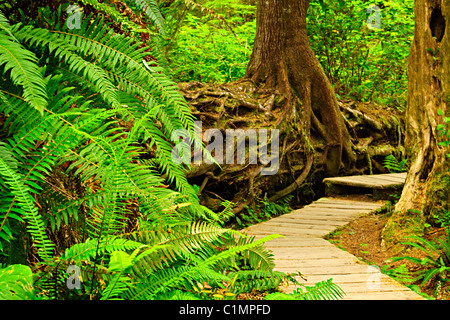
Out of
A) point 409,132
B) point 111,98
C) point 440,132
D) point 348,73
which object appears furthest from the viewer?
point 348,73

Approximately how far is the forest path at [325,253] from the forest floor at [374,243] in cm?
15

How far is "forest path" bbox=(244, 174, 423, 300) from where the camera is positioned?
111 inches

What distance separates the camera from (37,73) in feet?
4.41

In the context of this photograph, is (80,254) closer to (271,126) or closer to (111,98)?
(111,98)

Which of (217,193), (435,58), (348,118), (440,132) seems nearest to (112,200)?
(440,132)

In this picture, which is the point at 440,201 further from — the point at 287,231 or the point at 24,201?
the point at 24,201

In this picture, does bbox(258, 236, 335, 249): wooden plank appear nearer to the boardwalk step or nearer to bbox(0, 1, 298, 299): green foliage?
bbox(0, 1, 298, 299): green foliage

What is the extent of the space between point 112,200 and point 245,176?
507 cm

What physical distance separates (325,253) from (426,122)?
5.78ft

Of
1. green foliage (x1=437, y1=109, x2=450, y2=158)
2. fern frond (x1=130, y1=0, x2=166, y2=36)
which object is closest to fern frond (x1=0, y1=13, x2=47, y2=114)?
fern frond (x1=130, y1=0, x2=166, y2=36)

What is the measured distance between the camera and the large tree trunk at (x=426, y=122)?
3914 mm

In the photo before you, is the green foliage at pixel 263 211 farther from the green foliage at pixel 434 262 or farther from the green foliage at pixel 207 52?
the green foliage at pixel 207 52

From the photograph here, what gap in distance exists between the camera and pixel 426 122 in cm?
418

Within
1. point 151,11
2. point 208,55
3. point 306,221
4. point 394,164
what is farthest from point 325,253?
point 208,55
